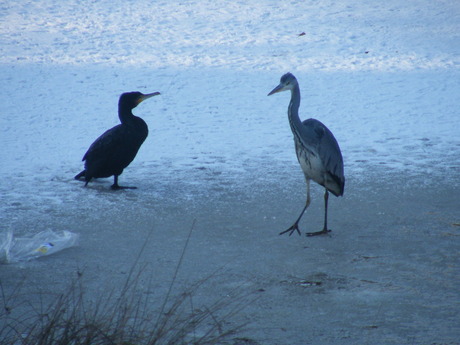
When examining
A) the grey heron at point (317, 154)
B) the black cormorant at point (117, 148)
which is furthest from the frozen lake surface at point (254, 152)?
the grey heron at point (317, 154)

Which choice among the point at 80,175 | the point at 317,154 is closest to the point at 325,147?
the point at 317,154

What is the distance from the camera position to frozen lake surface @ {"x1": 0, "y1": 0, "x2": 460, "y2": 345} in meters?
4.64

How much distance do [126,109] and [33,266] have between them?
2.90 meters

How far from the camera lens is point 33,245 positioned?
17.5 ft

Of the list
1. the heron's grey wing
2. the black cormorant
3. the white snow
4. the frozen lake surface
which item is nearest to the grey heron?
the heron's grey wing

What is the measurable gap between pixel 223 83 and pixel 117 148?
5.13m

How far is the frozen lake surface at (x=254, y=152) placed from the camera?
4.64 m

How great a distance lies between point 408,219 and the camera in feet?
20.0

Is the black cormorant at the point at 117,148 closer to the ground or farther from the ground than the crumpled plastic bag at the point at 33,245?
farther from the ground

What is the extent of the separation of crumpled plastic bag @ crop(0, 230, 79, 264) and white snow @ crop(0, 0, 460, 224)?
1.11 meters

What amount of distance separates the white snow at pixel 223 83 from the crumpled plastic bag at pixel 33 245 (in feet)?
3.65

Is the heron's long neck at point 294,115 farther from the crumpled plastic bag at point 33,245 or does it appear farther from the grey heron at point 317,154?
the crumpled plastic bag at point 33,245

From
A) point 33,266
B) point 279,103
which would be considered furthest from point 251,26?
point 33,266

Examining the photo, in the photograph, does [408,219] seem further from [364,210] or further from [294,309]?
[294,309]
